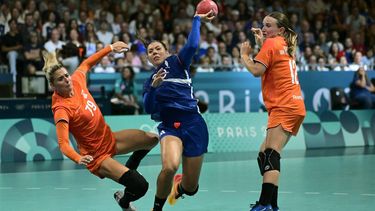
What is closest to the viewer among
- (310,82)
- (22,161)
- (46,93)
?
(22,161)

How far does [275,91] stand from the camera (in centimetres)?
997

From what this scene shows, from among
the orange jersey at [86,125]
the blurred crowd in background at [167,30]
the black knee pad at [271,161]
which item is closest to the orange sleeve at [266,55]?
the black knee pad at [271,161]

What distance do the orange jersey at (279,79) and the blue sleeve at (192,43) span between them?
2.33ft

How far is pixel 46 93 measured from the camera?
18.9m

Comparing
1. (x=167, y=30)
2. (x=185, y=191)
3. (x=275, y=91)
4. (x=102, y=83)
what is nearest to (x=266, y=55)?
(x=275, y=91)

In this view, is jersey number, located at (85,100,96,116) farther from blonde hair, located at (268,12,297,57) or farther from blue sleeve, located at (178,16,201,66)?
blonde hair, located at (268,12,297,57)

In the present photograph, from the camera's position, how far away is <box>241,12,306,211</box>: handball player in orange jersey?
9.75 metres

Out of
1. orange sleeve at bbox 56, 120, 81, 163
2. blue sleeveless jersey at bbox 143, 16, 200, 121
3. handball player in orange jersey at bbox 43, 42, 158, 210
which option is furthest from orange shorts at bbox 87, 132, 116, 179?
blue sleeveless jersey at bbox 143, 16, 200, 121

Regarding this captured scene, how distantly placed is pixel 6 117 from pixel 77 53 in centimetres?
196

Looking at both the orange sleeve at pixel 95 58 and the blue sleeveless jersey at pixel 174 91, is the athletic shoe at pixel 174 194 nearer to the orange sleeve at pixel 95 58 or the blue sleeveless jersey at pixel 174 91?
the blue sleeveless jersey at pixel 174 91

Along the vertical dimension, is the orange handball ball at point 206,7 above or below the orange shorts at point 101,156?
above

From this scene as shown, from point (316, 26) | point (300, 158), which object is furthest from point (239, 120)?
point (316, 26)

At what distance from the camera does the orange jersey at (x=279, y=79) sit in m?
9.90

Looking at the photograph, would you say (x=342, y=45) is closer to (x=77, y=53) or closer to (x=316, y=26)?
(x=316, y=26)
